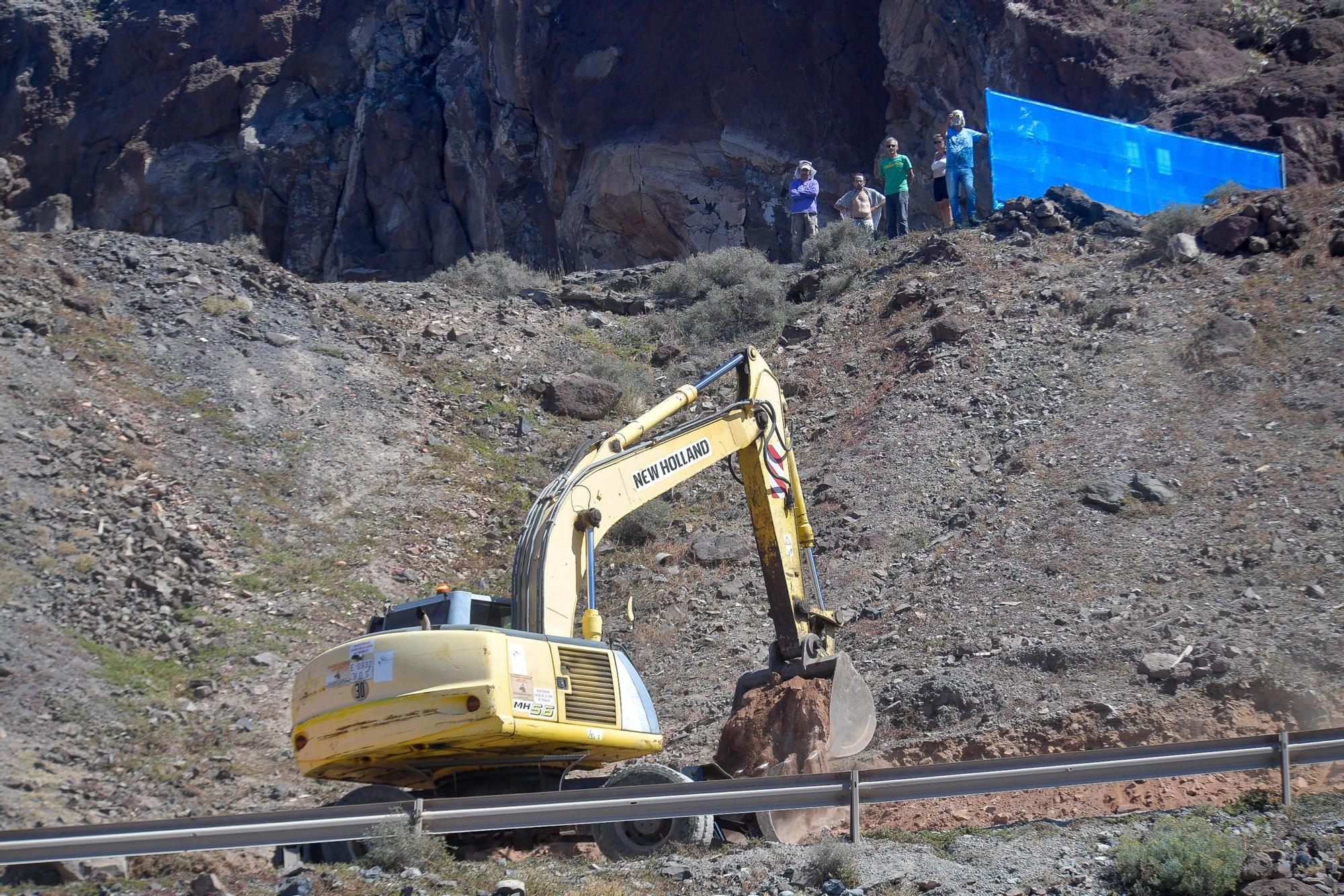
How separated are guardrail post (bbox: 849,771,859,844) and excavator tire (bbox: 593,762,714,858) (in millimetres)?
1304

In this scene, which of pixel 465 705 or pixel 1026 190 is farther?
pixel 1026 190

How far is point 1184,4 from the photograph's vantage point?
26.7m

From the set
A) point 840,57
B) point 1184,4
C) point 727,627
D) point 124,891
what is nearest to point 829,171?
point 840,57

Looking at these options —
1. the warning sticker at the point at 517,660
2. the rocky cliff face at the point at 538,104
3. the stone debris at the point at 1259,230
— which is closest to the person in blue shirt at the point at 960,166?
the stone debris at the point at 1259,230

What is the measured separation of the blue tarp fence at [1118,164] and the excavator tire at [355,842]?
595 inches

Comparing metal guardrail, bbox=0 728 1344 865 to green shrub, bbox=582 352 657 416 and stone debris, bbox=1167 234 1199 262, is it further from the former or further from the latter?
green shrub, bbox=582 352 657 416

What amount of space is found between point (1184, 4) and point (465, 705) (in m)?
24.0

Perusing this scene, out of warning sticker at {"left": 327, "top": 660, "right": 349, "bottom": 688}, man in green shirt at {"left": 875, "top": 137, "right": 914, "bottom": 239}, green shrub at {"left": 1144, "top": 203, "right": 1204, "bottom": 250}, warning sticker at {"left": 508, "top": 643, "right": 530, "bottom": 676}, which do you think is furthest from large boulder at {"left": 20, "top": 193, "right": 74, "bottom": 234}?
warning sticker at {"left": 508, "top": 643, "right": 530, "bottom": 676}

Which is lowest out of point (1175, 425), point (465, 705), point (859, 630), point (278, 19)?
point (465, 705)

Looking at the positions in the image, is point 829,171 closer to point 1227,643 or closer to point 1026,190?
point 1026,190

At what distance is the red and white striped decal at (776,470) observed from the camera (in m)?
10.9

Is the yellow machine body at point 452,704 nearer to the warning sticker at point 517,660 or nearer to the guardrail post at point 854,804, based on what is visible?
the warning sticker at point 517,660

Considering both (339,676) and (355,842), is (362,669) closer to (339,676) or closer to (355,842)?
(339,676)

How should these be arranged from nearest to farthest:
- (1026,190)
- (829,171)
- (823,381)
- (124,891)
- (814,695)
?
1. (124,891)
2. (814,695)
3. (823,381)
4. (1026,190)
5. (829,171)
